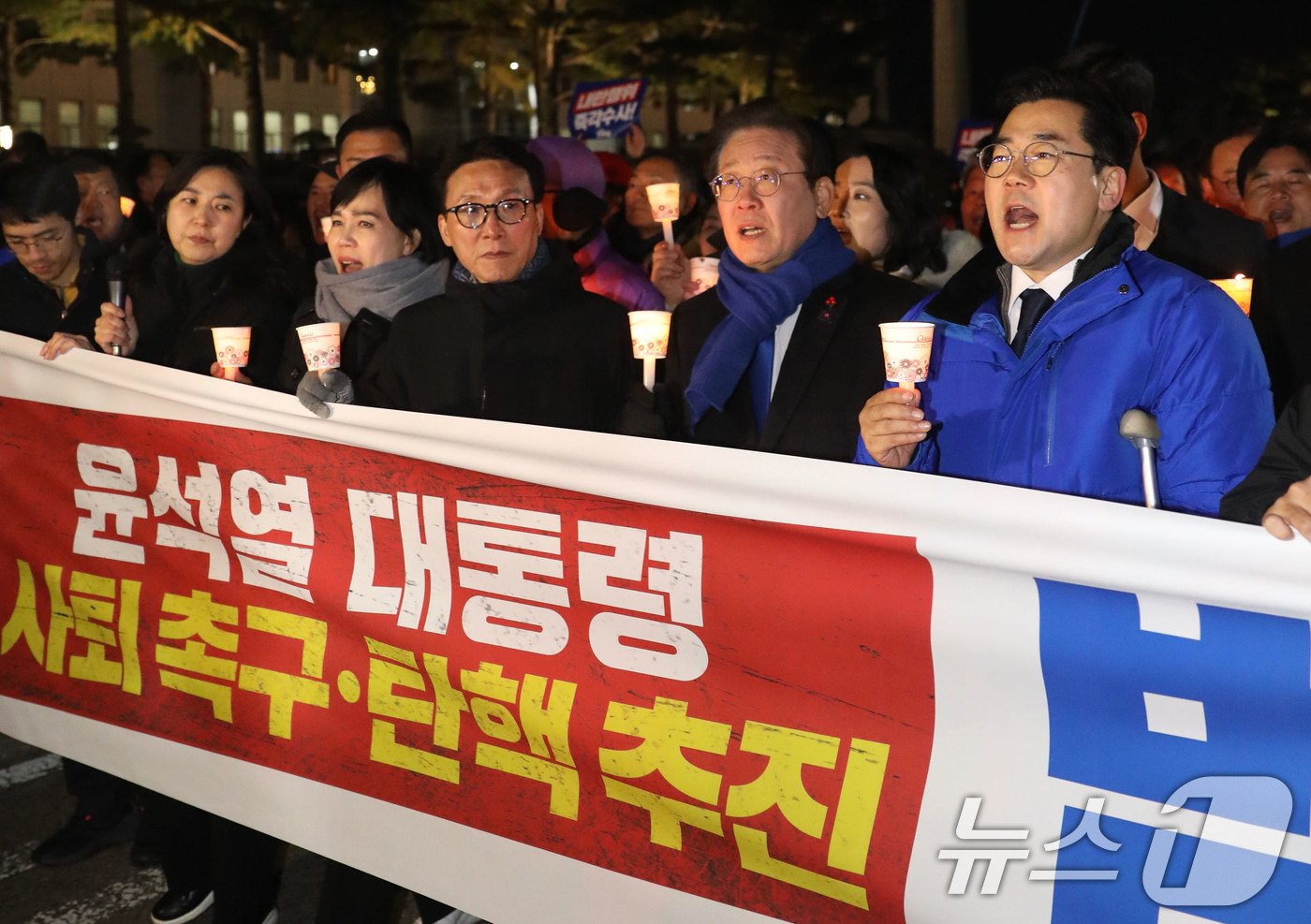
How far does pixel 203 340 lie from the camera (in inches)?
169

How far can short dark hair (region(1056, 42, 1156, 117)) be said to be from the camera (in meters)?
4.30

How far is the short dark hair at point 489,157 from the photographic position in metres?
3.99

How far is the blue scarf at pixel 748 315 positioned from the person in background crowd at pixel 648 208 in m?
2.77

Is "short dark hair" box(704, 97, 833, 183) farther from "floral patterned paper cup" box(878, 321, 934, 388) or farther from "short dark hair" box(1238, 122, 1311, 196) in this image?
"short dark hair" box(1238, 122, 1311, 196)

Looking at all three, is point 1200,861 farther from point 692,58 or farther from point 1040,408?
point 692,58

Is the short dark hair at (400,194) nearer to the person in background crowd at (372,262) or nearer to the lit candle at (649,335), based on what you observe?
the person in background crowd at (372,262)

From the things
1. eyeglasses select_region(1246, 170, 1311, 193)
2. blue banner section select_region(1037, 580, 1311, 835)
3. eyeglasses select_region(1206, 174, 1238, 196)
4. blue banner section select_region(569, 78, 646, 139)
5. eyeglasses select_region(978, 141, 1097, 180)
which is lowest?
blue banner section select_region(1037, 580, 1311, 835)

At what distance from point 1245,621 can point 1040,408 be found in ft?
1.94

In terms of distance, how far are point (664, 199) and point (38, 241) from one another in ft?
7.92

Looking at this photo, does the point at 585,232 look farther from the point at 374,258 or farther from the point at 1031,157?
the point at 1031,157

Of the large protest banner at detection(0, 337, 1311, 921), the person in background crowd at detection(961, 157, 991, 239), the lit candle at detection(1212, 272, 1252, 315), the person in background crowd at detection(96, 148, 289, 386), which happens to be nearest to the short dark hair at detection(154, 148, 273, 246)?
the person in background crowd at detection(96, 148, 289, 386)

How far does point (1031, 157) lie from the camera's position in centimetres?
288

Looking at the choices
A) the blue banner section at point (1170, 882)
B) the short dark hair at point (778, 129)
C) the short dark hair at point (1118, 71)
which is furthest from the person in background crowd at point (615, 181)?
the blue banner section at point (1170, 882)

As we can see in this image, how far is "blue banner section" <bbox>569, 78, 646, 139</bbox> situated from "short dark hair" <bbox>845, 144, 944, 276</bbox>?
404 inches
